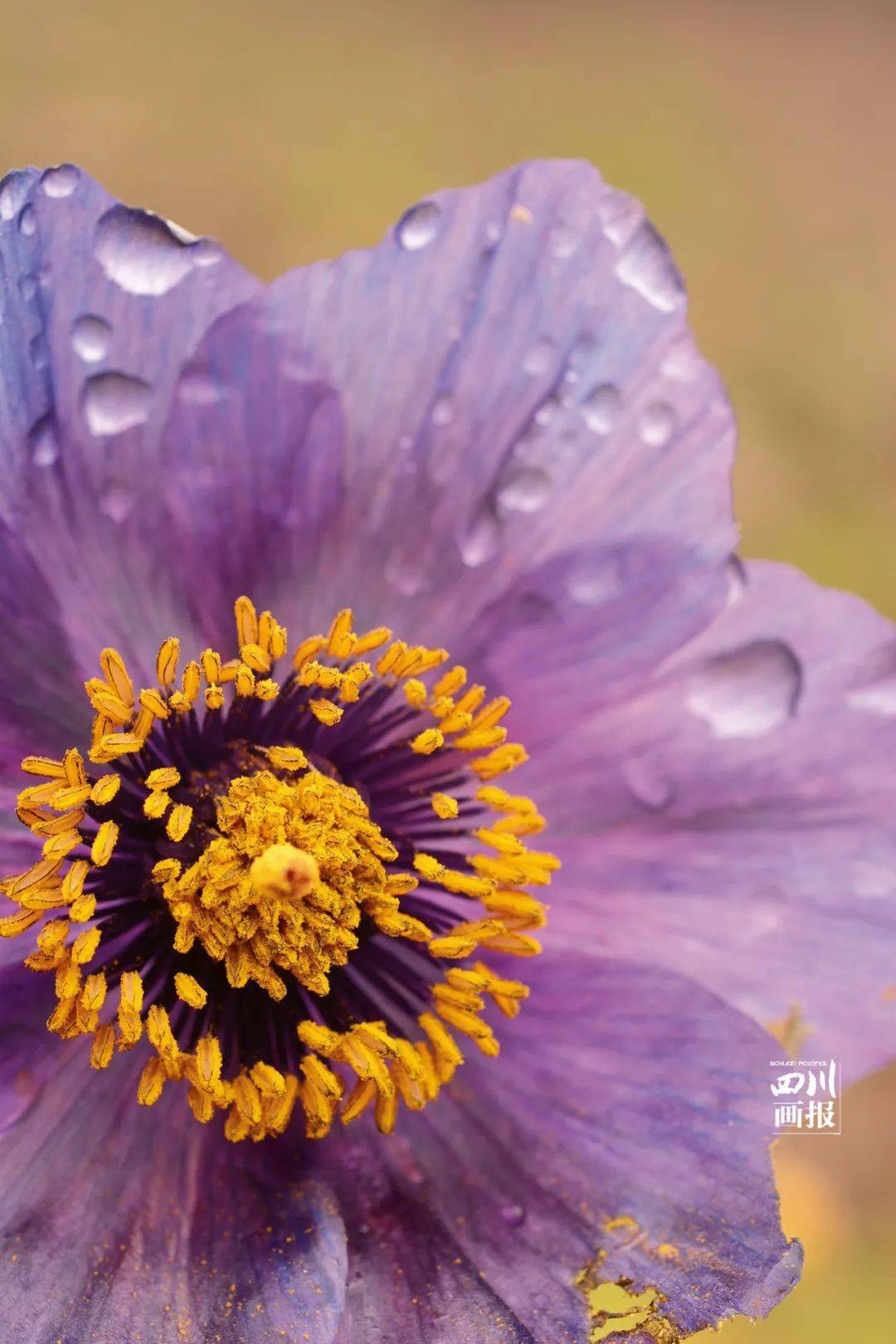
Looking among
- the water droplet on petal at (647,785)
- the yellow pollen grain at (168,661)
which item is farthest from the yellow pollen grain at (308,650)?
the water droplet on petal at (647,785)

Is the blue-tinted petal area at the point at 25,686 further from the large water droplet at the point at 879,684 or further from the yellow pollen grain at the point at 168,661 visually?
the large water droplet at the point at 879,684

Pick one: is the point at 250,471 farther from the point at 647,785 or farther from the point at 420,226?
the point at 647,785

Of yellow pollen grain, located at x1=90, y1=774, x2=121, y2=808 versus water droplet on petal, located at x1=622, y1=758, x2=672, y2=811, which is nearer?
yellow pollen grain, located at x1=90, y1=774, x2=121, y2=808

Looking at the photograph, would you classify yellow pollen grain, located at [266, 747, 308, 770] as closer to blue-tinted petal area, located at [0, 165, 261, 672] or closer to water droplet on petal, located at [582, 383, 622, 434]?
blue-tinted petal area, located at [0, 165, 261, 672]

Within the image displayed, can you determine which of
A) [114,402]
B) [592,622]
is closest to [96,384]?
[114,402]

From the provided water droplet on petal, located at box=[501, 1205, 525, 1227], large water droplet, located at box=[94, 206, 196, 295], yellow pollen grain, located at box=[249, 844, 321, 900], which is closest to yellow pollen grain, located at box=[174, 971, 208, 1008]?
yellow pollen grain, located at box=[249, 844, 321, 900]

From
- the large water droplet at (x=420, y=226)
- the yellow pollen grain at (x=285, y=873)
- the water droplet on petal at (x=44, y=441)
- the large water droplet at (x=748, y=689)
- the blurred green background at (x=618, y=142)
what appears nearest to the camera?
the yellow pollen grain at (x=285, y=873)
